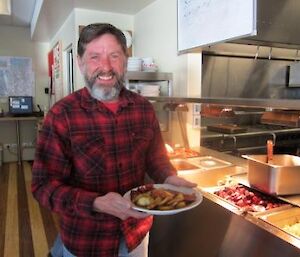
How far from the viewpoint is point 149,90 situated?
2.68 m

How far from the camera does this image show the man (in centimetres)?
106

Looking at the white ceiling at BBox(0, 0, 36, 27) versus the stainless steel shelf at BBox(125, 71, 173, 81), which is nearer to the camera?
the stainless steel shelf at BBox(125, 71, 173, 81)

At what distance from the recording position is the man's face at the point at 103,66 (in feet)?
3.64

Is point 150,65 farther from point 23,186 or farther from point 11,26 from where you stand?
point 11,26

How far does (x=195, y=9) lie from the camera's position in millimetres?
2221

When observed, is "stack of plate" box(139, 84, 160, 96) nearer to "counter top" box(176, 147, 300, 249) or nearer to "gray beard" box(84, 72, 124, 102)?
"counter top" box(176, 147, 300, 249)

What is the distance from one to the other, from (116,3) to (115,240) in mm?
2322

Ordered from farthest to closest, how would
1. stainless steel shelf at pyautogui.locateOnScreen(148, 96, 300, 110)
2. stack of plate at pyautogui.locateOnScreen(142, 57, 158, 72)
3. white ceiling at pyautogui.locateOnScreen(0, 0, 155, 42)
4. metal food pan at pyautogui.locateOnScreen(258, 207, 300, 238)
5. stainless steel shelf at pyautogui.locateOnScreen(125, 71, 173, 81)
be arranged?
white ceiling at pyautogui.locateOnScreen(0, 0, 155, 42)
stack of plate at pyautogui.locateOnScreen(142, 57, 158, 72)
stainless steel shelf at pyautogui.locateOnScreen(125, 71, 173, 81)
metal food pan at pyautogui.locateOnScreen(258, 207, 300, 238)
stainless steel shelf at pyautogui.locateOnScreen(148, 96, 300, 110)

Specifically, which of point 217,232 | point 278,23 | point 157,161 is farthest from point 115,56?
point 278,23

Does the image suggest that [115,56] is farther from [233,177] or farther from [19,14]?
[19,14]

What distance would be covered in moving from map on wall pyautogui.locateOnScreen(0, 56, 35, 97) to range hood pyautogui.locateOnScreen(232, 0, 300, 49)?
4489 mm

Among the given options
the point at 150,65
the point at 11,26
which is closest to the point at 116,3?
the point at 150,65

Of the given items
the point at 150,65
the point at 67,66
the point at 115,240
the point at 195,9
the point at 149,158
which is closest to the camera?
the point at 115,240

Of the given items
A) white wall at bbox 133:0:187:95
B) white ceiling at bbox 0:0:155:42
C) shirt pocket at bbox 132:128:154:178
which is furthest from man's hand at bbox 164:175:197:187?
white ceiling at bbox 0:0:155:42
